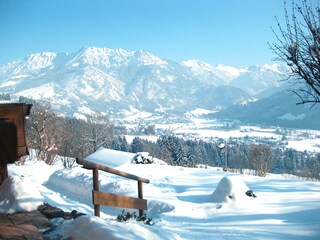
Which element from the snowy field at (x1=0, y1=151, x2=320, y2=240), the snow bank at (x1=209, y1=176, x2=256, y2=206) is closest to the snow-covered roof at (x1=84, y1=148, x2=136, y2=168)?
the snowy field at (x1=0, y1=151, x2=320, y2=240)

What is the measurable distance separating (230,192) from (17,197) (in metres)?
6.36

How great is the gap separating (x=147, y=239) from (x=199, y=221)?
492 cm

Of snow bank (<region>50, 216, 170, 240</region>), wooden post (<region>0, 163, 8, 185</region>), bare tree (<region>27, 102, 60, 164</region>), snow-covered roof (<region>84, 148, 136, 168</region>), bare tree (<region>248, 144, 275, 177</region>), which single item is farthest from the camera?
bare tree (<region>248, 144, 275, 177</region>)

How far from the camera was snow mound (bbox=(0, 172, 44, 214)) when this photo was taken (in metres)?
5.01

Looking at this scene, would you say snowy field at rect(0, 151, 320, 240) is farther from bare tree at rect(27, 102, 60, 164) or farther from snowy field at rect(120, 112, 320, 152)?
snowy field at rect(120, 112, 320, 152)

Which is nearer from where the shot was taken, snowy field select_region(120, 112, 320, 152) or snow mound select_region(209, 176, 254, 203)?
snow mound select_region(209, 176, 254, 203)

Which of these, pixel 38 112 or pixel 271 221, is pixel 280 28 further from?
pixel 38 112

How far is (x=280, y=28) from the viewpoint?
4.75 meters

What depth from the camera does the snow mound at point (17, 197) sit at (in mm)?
5012

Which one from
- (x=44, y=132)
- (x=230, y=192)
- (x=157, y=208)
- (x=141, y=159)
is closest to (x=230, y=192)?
(x=230, y=192)

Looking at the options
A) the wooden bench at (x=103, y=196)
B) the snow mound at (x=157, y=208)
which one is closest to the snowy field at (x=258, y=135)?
the snow mound at (x=157, y=208)

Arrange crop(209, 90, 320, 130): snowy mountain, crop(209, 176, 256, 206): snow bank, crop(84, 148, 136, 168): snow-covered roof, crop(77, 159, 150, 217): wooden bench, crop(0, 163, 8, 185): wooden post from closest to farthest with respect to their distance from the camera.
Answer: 1. crop(77, 159, 150, 217): wooden bench
2. crop(0, 163, 8, 185): wooden post
3. crop(209, 176, 256, 206): snow bank
4. crop(84, 148, 136, 168): snow-covered roof
5. crop(209, 90, 320, 130): snowy mountain

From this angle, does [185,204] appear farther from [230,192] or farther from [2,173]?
[2,173]

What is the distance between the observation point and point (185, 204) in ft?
32.5
